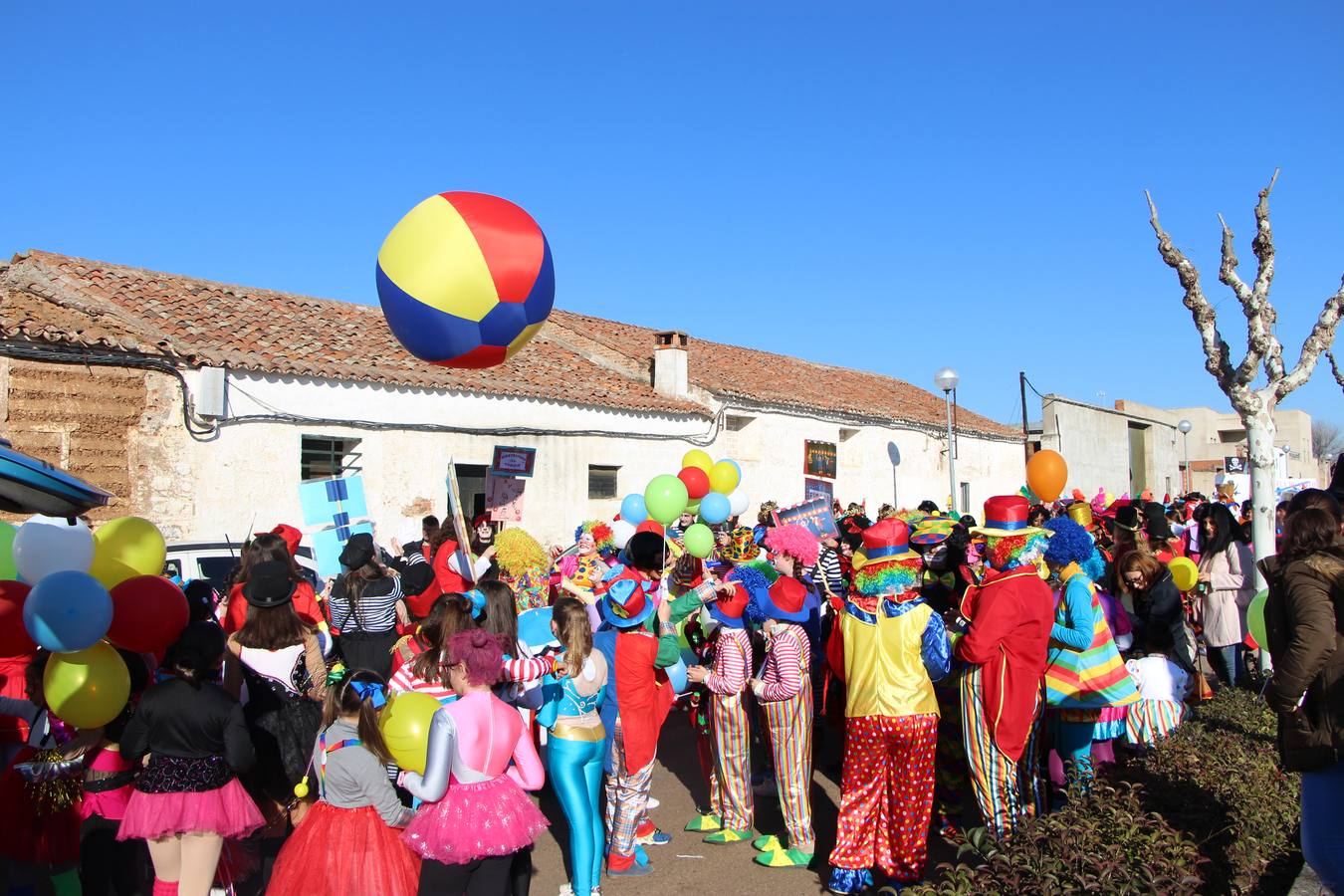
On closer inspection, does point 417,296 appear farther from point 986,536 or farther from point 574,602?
point 986,536

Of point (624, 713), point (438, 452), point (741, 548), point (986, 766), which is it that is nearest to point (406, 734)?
point (624, 713)

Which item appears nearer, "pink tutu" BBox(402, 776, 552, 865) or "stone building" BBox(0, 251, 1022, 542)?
"pink tutu" BBox(402, 776, 552, 865)

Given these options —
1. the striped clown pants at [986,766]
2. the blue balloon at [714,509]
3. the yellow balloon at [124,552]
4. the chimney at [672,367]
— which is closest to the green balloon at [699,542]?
the blue balloon at [714,509]

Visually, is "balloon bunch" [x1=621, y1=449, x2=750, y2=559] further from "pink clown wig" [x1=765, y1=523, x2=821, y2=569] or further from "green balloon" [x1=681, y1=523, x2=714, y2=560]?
"pink clown wig" [x1=765, y1=523, x2=821, y2=569]

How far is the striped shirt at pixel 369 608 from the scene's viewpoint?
239 inches

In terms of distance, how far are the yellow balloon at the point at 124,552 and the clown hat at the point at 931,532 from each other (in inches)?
190

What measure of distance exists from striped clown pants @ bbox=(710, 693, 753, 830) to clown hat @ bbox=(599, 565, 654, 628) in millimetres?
775

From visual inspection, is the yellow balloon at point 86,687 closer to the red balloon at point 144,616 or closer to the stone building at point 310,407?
the red balloon at point 144,616

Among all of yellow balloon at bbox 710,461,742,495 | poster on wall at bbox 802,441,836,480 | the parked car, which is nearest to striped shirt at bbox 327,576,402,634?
the parked car

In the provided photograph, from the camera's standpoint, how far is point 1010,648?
4770 mm

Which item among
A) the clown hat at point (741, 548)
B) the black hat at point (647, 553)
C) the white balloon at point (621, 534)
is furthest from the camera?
the clown hat at point (741, 548)

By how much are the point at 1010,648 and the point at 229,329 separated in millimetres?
12633

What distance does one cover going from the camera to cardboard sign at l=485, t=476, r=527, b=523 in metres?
15.2

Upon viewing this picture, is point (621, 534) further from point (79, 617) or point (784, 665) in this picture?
point (79, 617)
